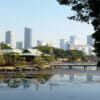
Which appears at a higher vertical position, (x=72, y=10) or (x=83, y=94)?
(x=72, y=10)

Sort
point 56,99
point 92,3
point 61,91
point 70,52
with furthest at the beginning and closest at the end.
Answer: point 70,52 < point 61,91 < point 56,99 < point 92,3

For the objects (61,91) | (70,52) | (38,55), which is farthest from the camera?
(70,52)

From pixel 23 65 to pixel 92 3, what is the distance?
50.1 metres

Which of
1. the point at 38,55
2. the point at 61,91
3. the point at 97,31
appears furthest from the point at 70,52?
the point at 97,31

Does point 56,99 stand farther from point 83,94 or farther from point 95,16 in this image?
point 95,16

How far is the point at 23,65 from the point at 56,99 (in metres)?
43.5

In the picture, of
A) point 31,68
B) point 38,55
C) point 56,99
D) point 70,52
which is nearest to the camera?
point 56,99

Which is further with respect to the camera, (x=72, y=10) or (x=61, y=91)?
(x=61, y=91)

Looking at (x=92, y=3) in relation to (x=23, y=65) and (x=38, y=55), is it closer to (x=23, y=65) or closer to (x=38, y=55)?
(x=23, y=65)

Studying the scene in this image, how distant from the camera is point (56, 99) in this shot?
21.5 m

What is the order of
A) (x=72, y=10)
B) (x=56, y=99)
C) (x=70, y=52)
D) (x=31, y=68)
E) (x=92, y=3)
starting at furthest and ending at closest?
1. (x=70, y=52)
2. (x=31, y=68)
3. (x=56, y=99)
4. (x=72, y=10)
5. (x=92, y=3)

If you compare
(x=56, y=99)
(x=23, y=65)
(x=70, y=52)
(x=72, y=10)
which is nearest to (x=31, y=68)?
(x=23, y=65)

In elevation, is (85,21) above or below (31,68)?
above

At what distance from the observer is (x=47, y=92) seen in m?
25.0
